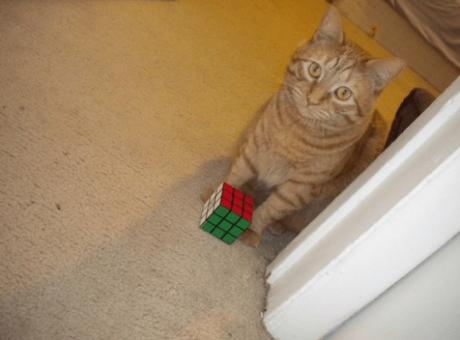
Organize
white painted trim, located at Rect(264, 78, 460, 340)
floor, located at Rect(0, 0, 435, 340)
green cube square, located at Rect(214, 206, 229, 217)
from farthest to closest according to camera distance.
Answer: green cube square, located at Rect(214, 206, 229, 217)
floor, located at Rect(0, 0, 435, 340)
white painted trim, located at Rect(264, 78, 460, 340)

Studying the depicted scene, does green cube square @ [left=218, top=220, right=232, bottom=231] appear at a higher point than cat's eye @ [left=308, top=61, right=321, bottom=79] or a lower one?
lower

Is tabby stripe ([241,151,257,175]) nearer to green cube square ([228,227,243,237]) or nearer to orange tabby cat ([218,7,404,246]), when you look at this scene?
orange tabby cat ([218,7,404,246])

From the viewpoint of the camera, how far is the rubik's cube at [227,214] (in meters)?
1.07

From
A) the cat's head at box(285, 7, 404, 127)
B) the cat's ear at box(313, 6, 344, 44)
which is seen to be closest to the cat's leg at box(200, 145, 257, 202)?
the cat's head at box(285, 7, 404, 127)

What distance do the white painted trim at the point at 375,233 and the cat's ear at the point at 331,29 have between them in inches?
14.8

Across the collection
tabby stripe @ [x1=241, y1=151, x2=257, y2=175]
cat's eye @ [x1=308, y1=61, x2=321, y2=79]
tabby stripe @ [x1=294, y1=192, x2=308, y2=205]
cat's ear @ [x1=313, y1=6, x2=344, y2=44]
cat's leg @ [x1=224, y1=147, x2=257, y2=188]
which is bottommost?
cat's leg @ [x1=224, y1=147, x2=257, y2=188]

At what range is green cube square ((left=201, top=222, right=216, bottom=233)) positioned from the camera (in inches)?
44.6

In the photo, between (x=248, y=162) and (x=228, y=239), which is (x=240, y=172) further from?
(x=228, y=239)

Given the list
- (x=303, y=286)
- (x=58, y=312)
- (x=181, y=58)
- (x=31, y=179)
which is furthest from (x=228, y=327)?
(x=181, y=58)

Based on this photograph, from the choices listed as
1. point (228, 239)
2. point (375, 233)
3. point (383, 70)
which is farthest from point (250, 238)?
point (383, 70)

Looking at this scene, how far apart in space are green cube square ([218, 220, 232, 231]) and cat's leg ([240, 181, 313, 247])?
0.11m

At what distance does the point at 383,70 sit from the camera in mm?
1018

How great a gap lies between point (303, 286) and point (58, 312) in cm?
55

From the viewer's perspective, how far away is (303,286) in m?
0.95
